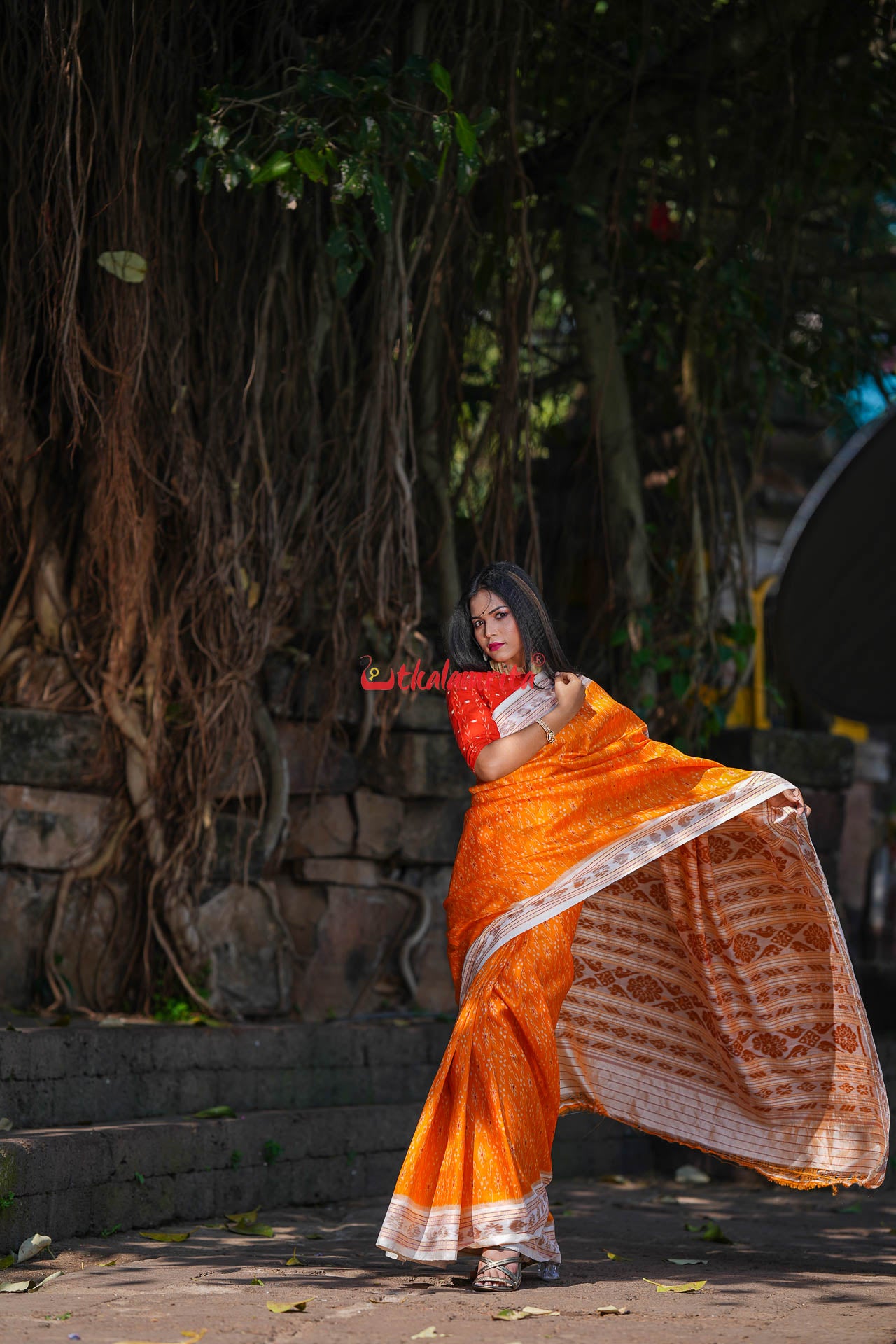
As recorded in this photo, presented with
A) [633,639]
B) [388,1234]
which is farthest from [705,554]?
[388,1234]

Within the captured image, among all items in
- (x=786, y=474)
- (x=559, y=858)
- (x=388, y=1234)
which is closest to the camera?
(x=388, y=1234)

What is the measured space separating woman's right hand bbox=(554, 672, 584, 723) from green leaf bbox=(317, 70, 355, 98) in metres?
1.85

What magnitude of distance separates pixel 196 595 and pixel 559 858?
184cm

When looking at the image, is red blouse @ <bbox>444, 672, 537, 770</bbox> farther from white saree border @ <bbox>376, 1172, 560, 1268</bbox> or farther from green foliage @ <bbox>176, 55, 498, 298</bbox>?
green foliage @ <bbox>176, 55, 498, 298</bbox>

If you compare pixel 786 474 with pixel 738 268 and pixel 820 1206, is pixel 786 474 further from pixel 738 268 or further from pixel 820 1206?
pixel 820 1206

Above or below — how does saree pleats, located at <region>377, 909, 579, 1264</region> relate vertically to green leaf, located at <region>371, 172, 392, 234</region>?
below

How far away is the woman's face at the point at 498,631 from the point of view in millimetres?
3188

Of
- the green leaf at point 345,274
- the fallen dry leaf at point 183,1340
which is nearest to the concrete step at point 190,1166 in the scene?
the fallen dry leaf at point 183,1340

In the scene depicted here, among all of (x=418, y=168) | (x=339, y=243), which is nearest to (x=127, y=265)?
(x=339, y=243)

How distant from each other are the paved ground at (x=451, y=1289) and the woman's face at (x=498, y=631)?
1.36m

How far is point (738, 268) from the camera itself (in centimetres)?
524

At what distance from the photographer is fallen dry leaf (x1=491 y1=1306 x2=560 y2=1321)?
2.59 meters

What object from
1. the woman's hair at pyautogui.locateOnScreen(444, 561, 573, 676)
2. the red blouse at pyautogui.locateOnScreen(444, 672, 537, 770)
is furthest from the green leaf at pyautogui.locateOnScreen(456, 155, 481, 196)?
the red blouse at pyautogui.locateOnScreen(444, 672, 537, 770)

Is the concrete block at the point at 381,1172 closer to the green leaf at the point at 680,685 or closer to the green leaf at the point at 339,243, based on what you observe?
the green leaf at the point at 680,685
